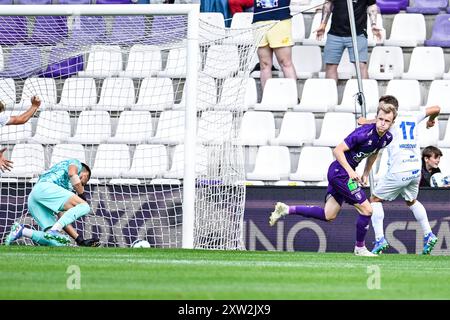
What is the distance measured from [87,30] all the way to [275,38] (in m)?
2.67

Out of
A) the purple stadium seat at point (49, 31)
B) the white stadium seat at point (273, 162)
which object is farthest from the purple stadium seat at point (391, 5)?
the purple stadium seat at point (49, 31)

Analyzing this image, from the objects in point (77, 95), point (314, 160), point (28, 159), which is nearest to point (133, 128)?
point (77, 95)

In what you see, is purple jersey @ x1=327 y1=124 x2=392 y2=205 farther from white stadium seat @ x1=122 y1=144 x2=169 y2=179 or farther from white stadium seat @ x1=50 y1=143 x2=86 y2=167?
white stadium seat @ x1=50 y1=143 x2=86 y2=167

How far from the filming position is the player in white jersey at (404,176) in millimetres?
14789

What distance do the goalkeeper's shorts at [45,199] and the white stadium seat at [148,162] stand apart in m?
1.53

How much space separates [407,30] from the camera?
62.3ft

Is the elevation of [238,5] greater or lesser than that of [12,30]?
greater

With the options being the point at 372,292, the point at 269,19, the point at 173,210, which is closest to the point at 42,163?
the point at 173,210

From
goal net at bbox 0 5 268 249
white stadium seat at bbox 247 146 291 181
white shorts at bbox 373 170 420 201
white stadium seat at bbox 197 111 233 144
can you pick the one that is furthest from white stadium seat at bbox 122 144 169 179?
white shorts at bbox 373 170 420 201

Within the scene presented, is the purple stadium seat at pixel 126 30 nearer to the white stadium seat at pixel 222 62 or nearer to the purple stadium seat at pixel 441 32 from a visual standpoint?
the white stadium seat at pixel 222 62

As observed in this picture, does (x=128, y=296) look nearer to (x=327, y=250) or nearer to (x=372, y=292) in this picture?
(x=372, y=292)

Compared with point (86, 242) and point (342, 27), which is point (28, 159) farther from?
point (342, 27)

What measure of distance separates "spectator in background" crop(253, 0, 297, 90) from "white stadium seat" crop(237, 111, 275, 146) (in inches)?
21.8
